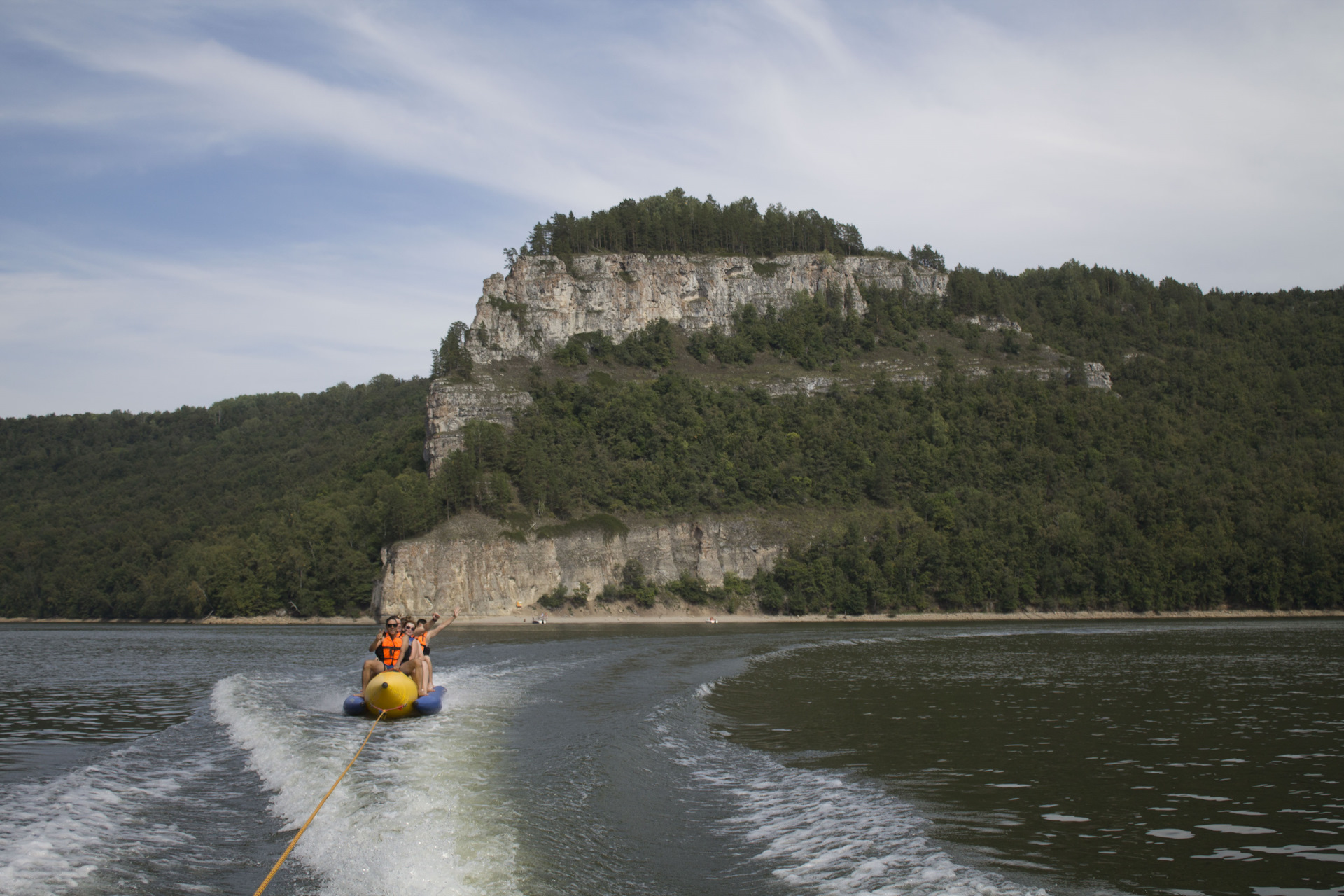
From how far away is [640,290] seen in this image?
139000 mm

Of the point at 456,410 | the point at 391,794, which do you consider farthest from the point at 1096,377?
the point at 391,794

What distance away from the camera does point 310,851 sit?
10.6 metres

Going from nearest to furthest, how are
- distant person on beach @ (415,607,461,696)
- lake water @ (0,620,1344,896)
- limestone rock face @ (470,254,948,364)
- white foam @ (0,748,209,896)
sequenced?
white foam @ (0,748,209,896), lake water @ (0,620,1344,896), distant person on beach @ (415,607,461,696), limestone rock face @ (470,254,948,364)

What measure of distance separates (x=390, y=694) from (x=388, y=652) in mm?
1605

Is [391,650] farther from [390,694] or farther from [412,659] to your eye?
[390,694]

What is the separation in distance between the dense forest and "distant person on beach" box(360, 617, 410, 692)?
231 ft

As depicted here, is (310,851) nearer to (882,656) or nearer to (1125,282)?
(882,656)

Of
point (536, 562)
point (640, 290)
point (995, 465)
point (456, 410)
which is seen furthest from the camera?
point (640, 290)

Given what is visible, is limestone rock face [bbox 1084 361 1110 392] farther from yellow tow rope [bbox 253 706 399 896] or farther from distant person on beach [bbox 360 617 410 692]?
yellow tow rope [bbox 253 706 399 896]

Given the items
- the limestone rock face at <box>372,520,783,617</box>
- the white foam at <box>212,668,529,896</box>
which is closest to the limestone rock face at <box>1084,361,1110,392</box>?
the limestone rock face at <box>372,520,783,617</box>

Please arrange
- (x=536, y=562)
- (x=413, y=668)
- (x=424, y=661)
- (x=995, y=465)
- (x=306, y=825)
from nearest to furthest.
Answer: (x=306, y=825), (x=413, y=668), (x=424, y=661), (x=536, y=562), (x=995, y=465)

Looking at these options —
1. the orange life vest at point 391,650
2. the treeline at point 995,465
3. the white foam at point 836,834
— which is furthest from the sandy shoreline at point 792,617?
the white foam at point 836,834

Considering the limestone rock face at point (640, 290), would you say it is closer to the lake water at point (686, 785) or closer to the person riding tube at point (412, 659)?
the lake water at point (686, 785)

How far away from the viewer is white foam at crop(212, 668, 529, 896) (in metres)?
9.76
